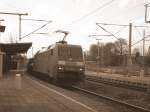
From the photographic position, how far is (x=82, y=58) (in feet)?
93.7

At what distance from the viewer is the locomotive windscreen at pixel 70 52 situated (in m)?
28.2

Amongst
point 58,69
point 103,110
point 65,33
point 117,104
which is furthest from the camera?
point 65,33

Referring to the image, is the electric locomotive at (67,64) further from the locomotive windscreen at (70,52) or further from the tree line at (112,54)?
the tree line at (112,54)

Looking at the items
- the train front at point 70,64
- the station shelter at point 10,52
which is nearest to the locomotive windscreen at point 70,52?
the train front at point 70,64

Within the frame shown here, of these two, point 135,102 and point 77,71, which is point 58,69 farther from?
point 135,102

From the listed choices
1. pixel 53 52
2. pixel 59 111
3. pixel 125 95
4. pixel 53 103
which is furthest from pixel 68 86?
pixel 59 111

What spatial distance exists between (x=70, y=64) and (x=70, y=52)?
1.28 meters

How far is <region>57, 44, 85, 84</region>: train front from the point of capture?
27312 mm

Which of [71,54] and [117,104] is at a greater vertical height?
[71,54]

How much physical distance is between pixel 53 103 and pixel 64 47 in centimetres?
1236

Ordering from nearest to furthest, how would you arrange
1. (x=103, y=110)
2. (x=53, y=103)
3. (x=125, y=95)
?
(x=103, y=110)
(x=53, y=103)
(x=125, y=95)

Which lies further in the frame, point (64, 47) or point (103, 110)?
point (64, 47)

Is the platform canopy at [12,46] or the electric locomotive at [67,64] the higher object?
the platform canopy at [12,46]

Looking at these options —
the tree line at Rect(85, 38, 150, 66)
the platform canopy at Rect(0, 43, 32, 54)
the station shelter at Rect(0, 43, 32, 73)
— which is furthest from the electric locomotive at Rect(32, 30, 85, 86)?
the tree line at Rect(85, 38, 150, 66)
